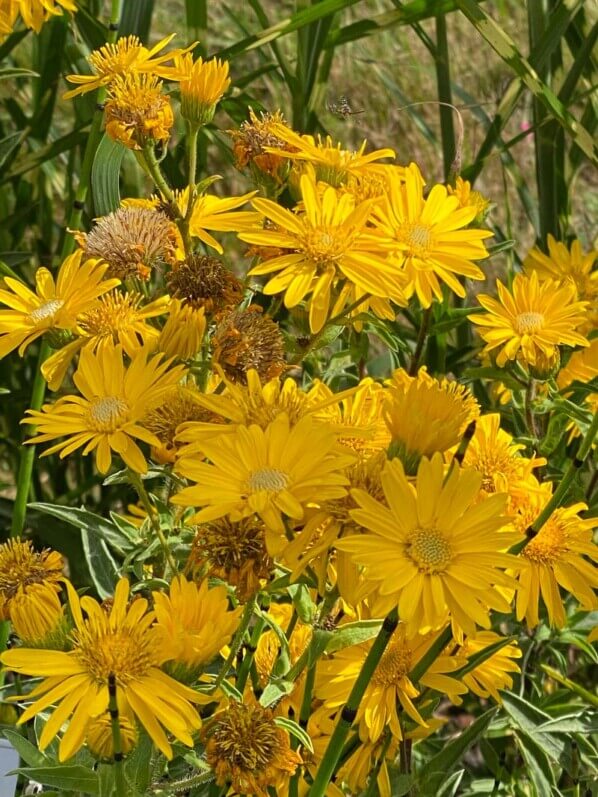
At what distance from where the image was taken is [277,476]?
26.9 inches

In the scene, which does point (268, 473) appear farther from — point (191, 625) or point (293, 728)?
point (293, 728)

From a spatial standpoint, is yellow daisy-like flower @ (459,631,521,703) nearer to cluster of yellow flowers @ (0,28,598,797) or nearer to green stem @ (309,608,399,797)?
cluster of yellow flowers @ (0,28,598,797)

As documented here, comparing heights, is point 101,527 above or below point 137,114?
below

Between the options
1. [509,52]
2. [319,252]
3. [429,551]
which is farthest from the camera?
[509,52]

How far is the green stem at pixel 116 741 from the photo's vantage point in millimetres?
660

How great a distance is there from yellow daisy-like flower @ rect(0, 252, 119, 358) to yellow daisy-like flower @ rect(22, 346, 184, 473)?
0.30 feet

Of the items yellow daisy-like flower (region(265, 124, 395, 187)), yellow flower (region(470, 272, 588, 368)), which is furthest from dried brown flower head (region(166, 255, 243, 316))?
yellow flower (region(470, 272, 588, 368))

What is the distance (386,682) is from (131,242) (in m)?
0.41

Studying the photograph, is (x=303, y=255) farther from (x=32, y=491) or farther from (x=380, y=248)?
(x=32, y=491)

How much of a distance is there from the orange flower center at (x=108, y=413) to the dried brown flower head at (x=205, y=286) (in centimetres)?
13

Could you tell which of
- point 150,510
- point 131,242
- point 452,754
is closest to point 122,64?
point 131,242

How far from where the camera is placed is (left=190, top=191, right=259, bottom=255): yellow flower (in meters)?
0.97

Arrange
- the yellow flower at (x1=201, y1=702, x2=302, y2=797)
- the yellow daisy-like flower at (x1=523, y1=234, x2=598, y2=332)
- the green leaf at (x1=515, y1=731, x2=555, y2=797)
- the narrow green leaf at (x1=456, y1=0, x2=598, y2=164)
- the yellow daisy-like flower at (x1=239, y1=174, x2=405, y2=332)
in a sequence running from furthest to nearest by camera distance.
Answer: the yellow daisy-like flower at (x1=523, y1=234, x2=598, y2=332) → the narrow green leaf at (x1=456, y1=0, x2=598, y2=164) → the green leaf at (x1=515, y1=731, x2=555, y2=797) → the yellow daisy-like flower at (x1=239, y1=174, x2=405, y2=332) → the yellow flower at (x1=201, y1=702, x2=302, y2=797)

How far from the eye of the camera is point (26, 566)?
2.79 feet
